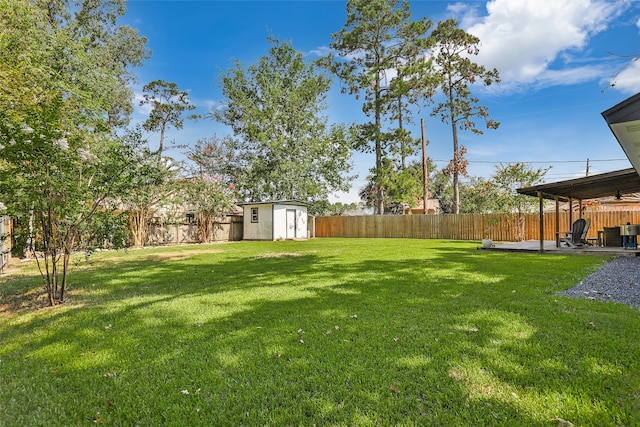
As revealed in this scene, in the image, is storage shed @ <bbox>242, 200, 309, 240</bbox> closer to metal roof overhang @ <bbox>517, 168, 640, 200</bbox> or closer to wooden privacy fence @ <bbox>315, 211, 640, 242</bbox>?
wooden privacy fence @ <bbox>315, 211, 640, 242</bbox>

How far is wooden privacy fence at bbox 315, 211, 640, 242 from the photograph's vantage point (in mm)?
15555

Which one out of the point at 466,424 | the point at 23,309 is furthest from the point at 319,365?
the point at 23,309

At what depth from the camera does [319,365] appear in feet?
8.24

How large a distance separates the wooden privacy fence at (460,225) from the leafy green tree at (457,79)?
2.47 m

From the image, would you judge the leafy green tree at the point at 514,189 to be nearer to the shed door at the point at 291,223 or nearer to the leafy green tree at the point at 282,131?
the leafy green tree at the point at 282,131

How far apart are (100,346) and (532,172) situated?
20494 millimetres

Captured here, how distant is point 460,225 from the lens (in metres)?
18.6

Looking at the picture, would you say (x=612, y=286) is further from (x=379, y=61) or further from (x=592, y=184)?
(x=379, y=61)

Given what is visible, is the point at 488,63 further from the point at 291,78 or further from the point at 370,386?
the point at 370,386

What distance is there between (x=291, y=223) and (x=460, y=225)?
999cm

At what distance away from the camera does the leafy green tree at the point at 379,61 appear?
847 inches

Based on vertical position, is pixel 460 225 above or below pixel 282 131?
below

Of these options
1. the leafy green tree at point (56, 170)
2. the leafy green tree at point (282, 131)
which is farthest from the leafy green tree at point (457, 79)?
the leafy green tree at point (56, 170)

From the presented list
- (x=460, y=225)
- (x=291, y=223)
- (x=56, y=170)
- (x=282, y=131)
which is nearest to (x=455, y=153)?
(x=460, y=225)
